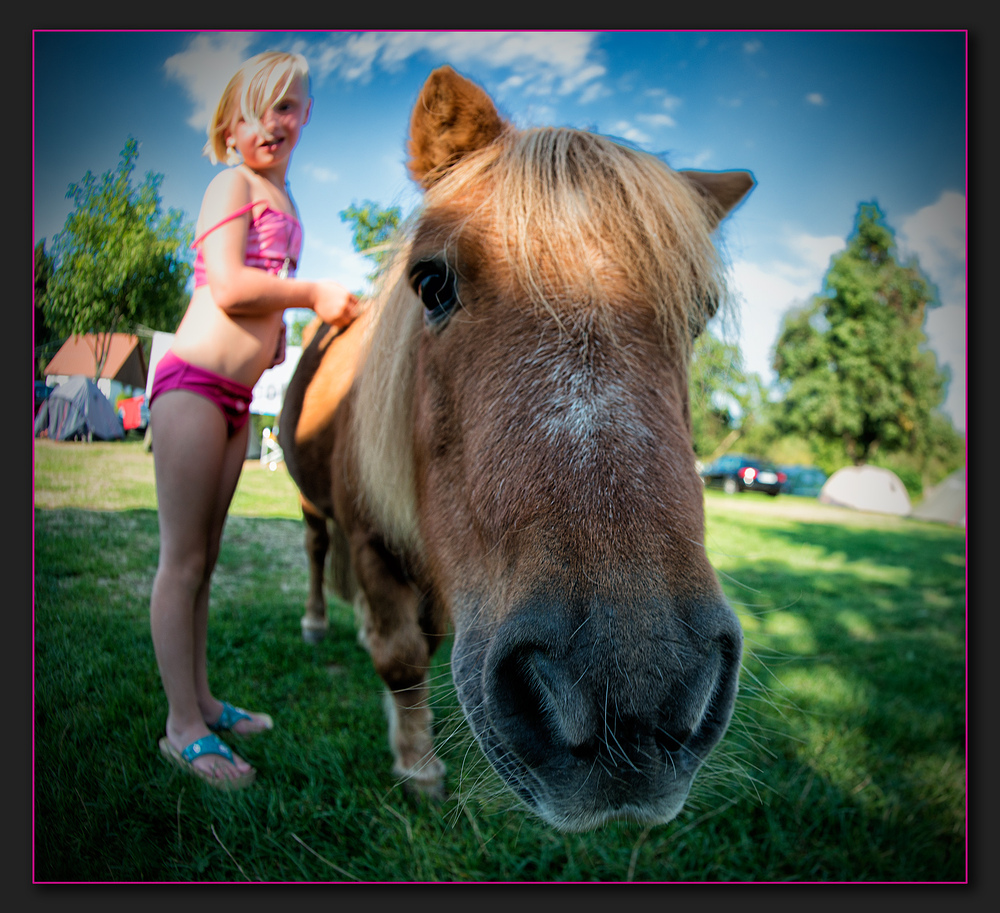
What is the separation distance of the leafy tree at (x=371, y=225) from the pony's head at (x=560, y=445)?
25cm

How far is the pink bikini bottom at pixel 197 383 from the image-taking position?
5.36ft

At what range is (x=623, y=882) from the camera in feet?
5.08

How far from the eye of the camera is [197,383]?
1640 mm

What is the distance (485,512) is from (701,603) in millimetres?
429

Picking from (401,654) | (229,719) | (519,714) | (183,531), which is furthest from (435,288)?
(229,719)

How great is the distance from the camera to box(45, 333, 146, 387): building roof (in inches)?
71.3

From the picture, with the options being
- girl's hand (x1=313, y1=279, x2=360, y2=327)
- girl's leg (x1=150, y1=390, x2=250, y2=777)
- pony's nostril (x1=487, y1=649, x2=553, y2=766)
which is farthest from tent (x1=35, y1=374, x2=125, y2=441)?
pony's nostril (x1=487, y1=649, x2=553, y2=766)

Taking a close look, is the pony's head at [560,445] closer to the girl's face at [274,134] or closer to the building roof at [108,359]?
the girl's face at [274,134]

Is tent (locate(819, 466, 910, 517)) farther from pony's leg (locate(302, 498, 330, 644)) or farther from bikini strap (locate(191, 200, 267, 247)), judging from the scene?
bikini strap (locate(191, 200, 267, 247))

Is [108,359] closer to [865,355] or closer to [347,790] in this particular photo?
[347,790]

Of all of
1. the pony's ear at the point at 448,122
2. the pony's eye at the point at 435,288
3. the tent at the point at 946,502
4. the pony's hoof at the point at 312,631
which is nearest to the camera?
the pony's eye at the point at 435,288

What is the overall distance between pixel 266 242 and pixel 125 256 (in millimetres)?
594

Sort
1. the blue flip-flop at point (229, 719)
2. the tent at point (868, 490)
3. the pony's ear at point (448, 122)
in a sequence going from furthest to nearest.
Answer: the tent at point (868, 490)
the blue flip-flop at point (229, 719)
the pony's ear at point (448, 122)

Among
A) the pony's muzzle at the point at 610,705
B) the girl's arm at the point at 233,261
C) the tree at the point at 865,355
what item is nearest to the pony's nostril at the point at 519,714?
the pony's muzzle at the point at 610,705
